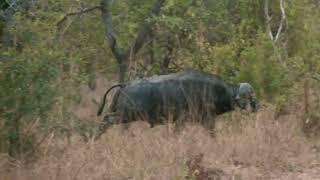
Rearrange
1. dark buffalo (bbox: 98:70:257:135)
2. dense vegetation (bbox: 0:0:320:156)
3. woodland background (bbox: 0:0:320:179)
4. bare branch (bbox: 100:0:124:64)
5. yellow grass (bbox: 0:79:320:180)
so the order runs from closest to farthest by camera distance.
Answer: yellow grass (bbox: 0:79:320:180) → woodland background (bbox: 0:0:320:179) → dense vegetation (bbox: 0:0:320:156) → dark buffalo (bbox: 98:70:257:135) → bare branch (bbox: 100:0:124:64)

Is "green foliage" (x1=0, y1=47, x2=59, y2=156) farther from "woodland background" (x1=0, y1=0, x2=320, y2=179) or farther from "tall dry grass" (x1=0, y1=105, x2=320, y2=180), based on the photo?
"tall dry grass" (x1=0, y1=105, x2=320, y2=180)

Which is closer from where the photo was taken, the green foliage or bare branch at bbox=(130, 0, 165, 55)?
the green foliage

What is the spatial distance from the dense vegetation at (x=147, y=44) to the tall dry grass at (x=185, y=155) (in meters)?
0.43

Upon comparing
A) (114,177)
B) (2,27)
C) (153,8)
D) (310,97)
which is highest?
(153,8)

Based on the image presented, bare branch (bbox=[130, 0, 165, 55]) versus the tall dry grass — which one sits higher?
bare branch (bbox=[130, 0, 165, 55])

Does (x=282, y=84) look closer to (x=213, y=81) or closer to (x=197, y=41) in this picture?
(x=213, y=81)

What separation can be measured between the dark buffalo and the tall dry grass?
56cm

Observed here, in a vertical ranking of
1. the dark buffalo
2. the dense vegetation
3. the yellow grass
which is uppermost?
the dense vegetation

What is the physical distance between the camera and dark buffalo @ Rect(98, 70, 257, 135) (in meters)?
9.87

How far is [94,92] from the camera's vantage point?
18688 millimetres

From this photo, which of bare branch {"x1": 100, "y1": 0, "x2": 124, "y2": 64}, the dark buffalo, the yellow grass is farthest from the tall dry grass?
bare branch {"x1": 100, "y1": 0, "x2": 124, "y2": 64}

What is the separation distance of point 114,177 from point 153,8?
647cm

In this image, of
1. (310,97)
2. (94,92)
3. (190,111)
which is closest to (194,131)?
(190,111)

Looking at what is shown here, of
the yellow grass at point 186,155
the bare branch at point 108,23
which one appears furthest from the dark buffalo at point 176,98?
the bare branch at point 108,23
